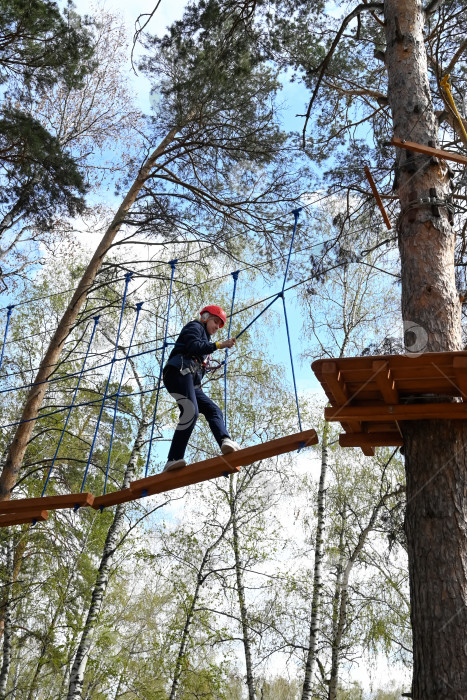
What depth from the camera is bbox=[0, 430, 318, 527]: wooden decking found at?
3.51 meters

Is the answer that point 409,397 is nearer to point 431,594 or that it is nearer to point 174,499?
point 431,594

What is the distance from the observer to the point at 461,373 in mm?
2945

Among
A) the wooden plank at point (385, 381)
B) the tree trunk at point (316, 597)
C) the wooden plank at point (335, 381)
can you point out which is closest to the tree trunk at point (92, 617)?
the tree trunk at point (316, 597)

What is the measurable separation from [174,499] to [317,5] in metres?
7.58

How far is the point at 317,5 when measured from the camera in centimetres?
675

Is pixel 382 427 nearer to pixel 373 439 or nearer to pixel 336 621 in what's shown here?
pixel 373 439

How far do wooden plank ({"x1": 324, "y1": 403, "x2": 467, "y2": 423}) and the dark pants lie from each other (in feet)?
2.70

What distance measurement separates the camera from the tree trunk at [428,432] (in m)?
2.78

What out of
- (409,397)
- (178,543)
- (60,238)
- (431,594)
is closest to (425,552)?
(431,594)

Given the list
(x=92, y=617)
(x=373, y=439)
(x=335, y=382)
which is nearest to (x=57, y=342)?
(x=92, y=617)

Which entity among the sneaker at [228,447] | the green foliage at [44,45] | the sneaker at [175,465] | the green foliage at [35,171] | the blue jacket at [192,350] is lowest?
the sneaker at [175,465]

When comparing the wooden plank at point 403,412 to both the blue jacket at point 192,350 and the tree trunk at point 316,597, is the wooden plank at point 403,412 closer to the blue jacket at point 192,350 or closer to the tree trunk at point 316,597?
Result: the blue jacket at point 192,350

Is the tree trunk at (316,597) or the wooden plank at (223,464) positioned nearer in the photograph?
the wooden plank at (223,464)

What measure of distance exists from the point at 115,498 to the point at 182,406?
79 centimetres
